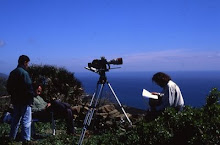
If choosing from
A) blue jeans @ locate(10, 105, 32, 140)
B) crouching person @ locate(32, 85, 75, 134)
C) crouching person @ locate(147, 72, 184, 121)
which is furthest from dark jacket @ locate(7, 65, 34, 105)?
crouching person @ locate(147, 72, 184, 121)

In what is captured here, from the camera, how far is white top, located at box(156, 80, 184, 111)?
21.8ft

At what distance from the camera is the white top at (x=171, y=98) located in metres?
6.64

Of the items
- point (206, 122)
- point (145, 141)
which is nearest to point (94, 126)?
point (145, 141)

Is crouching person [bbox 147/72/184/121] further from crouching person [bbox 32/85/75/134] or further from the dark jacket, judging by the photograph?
the dark jacket

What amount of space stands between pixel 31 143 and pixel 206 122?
4.23 metres

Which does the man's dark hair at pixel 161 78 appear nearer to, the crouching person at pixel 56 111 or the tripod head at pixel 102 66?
the tripod head at pixel 102 66

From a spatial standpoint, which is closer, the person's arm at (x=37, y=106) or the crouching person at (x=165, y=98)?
the crouching person at (x=165, y=98)

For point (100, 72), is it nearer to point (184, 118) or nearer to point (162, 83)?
point (162, 83)

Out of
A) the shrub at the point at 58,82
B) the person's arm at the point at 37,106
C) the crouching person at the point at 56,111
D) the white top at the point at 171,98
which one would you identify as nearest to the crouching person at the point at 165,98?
the white top at the point at 171,98

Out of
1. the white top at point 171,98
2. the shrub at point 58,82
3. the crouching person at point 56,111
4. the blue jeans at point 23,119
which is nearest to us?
the white top at point 171,98

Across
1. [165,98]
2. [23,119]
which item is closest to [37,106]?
[23,119]

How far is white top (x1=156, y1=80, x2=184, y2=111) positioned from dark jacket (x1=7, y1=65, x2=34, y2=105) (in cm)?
305

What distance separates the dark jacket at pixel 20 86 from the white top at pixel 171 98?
3.05 meters

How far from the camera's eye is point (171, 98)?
664 cm
